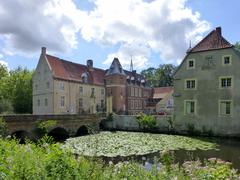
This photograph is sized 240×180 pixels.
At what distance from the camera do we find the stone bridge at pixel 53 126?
21.8 m

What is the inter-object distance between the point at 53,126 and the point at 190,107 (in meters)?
14.0

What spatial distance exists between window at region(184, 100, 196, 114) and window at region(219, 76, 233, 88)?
3332mm

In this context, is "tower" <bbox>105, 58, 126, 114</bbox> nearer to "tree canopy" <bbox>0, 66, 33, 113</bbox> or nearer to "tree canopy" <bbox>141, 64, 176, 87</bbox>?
"tree canopy" <bbox>0, 66, 33, 113</bbox>

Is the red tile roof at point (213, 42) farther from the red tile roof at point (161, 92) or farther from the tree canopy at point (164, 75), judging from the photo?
the tree canopy at point (164, 75)

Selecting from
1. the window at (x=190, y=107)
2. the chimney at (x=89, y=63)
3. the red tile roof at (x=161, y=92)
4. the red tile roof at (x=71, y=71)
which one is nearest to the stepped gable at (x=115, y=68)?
the red tile roof at (x=71, y=71)

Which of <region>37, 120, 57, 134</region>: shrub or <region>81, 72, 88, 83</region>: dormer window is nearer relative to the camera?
<region>37, 120, 57, 134</region>: shrub

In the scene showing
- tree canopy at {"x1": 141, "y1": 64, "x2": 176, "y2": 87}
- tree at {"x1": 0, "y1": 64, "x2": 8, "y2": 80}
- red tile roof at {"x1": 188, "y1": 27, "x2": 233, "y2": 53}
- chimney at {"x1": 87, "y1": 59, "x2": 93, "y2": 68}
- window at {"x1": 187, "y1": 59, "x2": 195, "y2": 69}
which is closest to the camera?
red tile roof at {"x1": 188, "y1": 27, "x2": 233, "y2": 53}

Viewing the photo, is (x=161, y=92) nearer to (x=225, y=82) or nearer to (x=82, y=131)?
(x=82, y=131)

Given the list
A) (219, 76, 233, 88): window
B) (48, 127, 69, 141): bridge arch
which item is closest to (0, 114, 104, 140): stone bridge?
(48, 127, 69, 141): bridge arch

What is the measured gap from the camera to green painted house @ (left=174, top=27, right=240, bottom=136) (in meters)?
26.2

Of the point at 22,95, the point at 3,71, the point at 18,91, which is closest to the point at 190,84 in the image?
the point at 22,95

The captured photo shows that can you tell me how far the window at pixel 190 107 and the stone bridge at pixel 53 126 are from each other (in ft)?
31.2

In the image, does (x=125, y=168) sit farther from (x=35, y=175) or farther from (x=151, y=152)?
(x=151, y=152)

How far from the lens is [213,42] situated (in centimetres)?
2833
